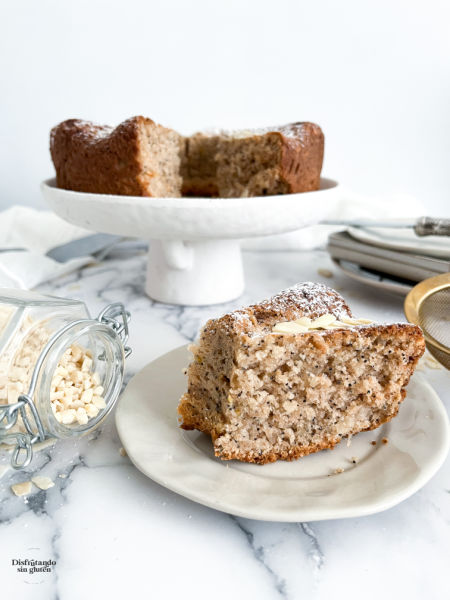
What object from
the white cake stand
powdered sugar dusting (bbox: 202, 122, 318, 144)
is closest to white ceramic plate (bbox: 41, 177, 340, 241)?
the white cake stand

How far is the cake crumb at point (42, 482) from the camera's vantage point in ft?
3.24

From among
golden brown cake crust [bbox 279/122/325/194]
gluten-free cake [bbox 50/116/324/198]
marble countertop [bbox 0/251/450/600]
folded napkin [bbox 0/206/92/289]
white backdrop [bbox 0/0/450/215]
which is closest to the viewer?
marble countertop [bbox 0/251/450/600]

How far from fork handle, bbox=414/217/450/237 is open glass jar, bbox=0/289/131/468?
46.1 inches

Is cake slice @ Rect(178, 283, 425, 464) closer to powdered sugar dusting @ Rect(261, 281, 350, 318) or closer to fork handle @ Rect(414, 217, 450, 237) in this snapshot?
powdered sugar dusting @ Rect(261, 281, 350, 318)

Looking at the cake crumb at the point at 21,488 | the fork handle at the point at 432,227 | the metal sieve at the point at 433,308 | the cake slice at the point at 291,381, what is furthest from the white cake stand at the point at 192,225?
the cake crumb at the point at 21,488

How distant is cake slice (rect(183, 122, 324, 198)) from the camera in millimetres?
1817

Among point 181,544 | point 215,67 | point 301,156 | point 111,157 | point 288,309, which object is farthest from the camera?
point 215,67

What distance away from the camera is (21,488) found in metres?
0.98

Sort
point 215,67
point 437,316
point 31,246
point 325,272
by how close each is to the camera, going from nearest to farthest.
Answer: point 437,316 < point 325,272 < point 31,246 < point 215,67

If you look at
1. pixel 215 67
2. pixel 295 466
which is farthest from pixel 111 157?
pixel 215 67

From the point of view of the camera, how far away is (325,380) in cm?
102

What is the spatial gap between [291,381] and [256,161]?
1.08 metres

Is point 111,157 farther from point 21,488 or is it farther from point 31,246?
point 21,488

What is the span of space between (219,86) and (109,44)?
579 millimetres
